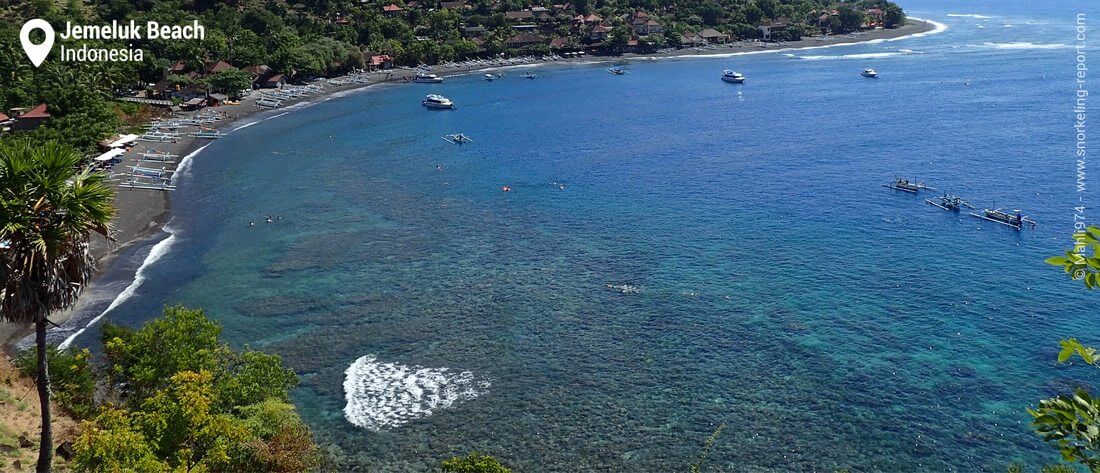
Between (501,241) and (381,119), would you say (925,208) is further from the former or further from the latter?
(381,119)

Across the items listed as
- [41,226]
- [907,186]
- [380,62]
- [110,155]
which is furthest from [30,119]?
[907,186]

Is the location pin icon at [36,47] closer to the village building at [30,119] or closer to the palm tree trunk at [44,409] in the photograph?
the village building at [30,119]

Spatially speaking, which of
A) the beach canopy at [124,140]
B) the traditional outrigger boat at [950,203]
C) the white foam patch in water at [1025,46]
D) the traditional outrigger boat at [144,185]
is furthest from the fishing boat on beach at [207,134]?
the white foam patch in water at [1025,46]

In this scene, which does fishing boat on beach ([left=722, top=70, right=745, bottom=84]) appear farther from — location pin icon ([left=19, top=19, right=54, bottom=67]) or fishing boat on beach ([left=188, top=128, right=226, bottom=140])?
location pin icon ([left=19, top=19, right=54, bottom=67])

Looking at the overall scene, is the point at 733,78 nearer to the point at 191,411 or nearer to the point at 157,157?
the point at 157,157

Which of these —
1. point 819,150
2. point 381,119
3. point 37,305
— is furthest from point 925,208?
point 381,119
